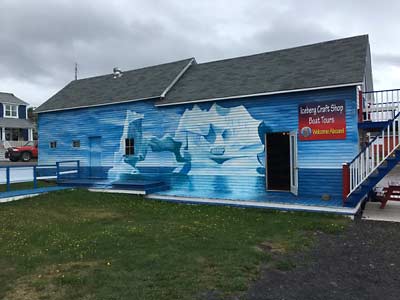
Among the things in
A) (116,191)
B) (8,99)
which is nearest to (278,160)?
(116,191)

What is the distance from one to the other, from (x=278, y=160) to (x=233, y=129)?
2.43 meters

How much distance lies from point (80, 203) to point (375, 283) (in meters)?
9.42

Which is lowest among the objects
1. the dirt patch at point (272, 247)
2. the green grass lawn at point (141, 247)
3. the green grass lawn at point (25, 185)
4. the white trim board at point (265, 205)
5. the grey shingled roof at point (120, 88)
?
the dirt patch at point (272, 247)

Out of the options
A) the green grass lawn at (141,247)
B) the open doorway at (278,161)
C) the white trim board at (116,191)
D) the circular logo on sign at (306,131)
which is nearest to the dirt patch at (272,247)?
the green grass lawn at (141,247)

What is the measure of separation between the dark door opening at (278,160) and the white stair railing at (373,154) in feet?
12.4

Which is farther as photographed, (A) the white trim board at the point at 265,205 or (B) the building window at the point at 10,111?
(B) the building window at the point at 10,111

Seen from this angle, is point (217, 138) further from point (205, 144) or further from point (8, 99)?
Answer: point (8, 99)

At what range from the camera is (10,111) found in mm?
38312

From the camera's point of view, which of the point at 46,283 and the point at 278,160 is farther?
the point at 278,160

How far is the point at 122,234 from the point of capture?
24.6 ft

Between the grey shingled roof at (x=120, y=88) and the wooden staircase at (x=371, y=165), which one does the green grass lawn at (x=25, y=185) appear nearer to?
the grey shingled roof at (x=120, y=88)

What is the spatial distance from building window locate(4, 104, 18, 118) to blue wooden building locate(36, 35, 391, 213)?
2402 cm

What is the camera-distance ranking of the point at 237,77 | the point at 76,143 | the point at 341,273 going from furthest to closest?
1. the point at 76,143
2. the point at 237,77
3. the point at 341,273

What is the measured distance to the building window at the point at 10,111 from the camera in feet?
124
